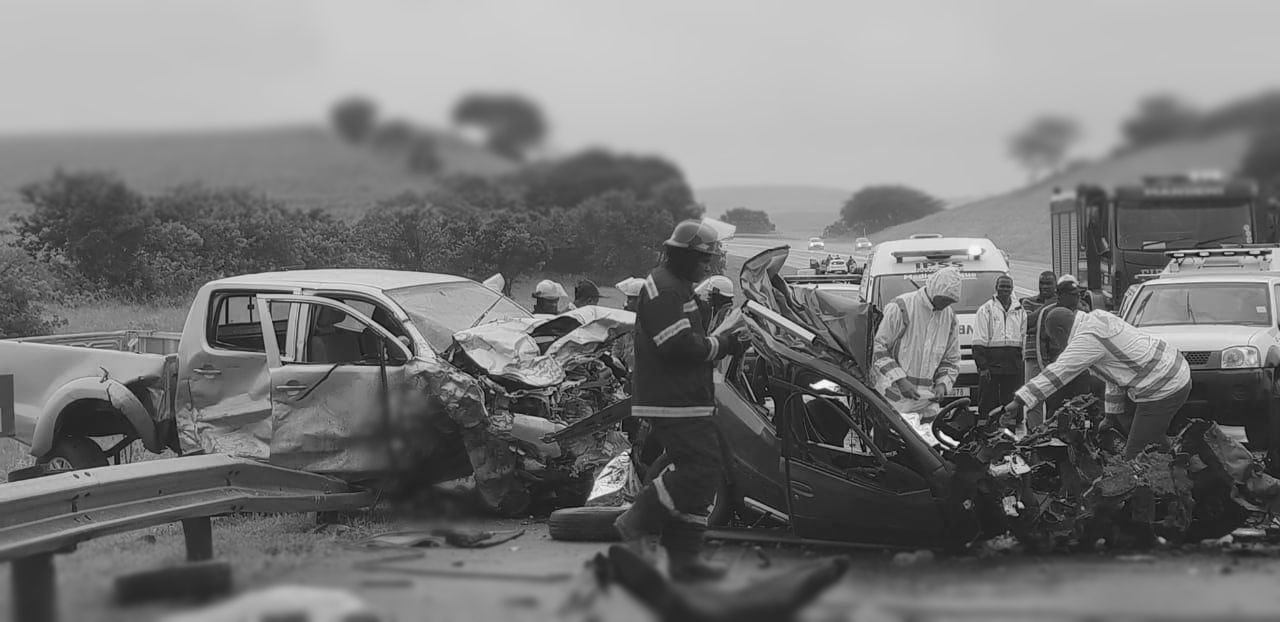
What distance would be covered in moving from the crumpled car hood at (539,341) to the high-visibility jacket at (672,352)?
7.22 ft

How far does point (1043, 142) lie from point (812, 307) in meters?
1.96

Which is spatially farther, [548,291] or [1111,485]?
[548,291]

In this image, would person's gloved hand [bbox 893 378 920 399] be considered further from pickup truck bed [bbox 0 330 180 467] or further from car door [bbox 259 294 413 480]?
pickup truck bed [bbox 0 330 180 467]

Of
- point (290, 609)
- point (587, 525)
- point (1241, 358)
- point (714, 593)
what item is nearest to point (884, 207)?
point (587, 525)

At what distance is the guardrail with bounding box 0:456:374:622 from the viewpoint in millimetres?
6758

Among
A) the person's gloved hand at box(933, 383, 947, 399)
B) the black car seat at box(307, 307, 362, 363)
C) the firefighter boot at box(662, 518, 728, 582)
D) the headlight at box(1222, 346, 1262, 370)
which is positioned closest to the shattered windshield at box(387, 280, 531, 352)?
the black car seat at box(307, 307, 362, 363)

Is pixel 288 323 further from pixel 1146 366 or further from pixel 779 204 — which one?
pixel 1146 366

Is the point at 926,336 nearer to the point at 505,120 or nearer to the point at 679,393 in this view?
the point at 679,393

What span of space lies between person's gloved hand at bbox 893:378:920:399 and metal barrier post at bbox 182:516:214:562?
4.32m

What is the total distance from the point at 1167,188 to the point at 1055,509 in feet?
6.04

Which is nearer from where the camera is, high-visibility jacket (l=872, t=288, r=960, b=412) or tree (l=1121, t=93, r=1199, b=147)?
tree (l=1121, t=93, r=1199, b=147)

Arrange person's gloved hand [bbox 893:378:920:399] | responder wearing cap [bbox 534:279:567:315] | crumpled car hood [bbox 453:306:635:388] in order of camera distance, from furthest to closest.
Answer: responder wearing cap [bbox 534:279:567:315] < crumpled car hood [bbox 453:306:635:388] < person's gloved hand [bbox 893:378:920:399]

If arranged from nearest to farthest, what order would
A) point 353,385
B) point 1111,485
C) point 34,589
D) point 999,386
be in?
point 34,589
point 1111,485
point 353,385
point 999,386

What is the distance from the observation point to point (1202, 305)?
1241cm
